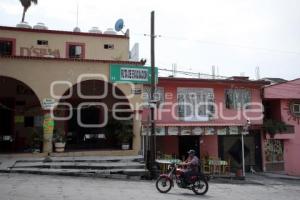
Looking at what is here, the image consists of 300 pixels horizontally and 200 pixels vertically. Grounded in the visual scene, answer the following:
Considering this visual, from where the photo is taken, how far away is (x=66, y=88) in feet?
59.7

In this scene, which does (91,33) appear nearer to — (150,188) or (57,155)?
(57,155)

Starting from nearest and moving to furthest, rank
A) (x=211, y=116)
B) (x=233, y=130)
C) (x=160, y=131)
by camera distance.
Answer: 1. (x=160, y=131)
2. (x=233, y=130)
3. (x=211, y=116)

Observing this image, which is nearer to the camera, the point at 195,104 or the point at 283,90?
the point at 195,104

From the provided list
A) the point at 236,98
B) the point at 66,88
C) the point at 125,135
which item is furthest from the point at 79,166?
the point at 236,98

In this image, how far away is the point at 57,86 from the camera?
18.1m

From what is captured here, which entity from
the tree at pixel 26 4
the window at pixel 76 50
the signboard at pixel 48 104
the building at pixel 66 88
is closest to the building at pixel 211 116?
the building at pixel 66 88

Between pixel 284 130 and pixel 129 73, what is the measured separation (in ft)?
36.0

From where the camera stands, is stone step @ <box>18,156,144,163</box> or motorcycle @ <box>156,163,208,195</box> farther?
stone step @ <box>18,156,144,163</box>

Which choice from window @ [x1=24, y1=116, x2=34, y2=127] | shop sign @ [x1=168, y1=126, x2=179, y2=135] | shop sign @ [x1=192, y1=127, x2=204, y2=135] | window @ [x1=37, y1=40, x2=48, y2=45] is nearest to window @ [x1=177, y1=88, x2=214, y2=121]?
shop sign @ [x1=192, y1=127, x2=204, y2=135]

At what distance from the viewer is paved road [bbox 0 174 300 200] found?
10438 mm

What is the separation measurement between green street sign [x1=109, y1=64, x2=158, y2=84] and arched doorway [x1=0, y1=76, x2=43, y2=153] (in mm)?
4914

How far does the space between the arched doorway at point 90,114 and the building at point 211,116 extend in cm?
204

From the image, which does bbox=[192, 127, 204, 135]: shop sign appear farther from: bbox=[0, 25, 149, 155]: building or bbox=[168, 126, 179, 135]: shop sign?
bbox=[0, 25, 149, 155]: building

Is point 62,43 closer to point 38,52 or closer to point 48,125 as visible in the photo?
point 38,52
